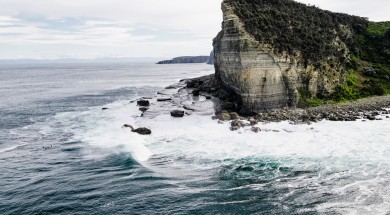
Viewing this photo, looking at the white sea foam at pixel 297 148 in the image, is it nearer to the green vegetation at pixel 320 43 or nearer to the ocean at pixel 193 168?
the ocean at pixel 193 168

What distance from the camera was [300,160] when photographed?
4112cm

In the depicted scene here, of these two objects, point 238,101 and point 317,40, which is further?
point 317,40

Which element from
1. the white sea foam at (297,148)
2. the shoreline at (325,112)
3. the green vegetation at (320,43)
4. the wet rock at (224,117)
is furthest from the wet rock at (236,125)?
the green vegetation at (320,43)

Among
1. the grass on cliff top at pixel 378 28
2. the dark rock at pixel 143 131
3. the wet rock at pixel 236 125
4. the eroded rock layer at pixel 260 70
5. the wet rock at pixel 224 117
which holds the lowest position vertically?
the dark rock at pixel 143 131

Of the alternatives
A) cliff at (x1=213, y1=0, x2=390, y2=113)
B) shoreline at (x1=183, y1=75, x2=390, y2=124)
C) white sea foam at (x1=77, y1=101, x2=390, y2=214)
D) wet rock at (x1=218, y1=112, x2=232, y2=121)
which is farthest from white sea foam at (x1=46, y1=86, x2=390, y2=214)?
cliff at (x1=213, y1=0, x2=390, y2=113)

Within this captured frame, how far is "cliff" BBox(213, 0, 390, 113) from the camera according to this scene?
6188cm

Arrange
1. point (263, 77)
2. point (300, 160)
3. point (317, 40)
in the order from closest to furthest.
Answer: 1. point (300, 160)
2. point (263, 77)
3. point (317, 40)

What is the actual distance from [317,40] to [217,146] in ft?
127

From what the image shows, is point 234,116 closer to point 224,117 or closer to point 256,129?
point 224,117

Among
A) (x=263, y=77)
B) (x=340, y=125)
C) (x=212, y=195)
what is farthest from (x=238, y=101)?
(x=212, y=195)

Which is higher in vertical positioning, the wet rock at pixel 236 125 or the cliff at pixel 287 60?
the cliff at pixel 287 60

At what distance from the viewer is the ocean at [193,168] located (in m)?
30.5

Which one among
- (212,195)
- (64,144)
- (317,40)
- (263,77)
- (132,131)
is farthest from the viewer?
(317,40)

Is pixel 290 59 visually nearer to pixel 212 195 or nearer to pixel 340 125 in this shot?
pixel 340 125
